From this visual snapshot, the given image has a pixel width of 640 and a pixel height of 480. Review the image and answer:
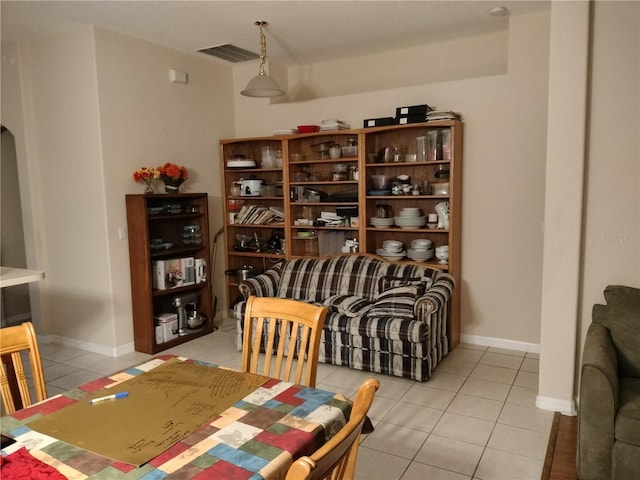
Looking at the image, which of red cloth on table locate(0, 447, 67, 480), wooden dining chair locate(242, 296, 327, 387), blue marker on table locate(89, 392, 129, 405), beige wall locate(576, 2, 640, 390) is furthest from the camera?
beige wall locate(576, 2, 640, 390)

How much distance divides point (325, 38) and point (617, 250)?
3.01 m

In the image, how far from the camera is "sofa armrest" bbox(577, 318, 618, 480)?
221 centimetres

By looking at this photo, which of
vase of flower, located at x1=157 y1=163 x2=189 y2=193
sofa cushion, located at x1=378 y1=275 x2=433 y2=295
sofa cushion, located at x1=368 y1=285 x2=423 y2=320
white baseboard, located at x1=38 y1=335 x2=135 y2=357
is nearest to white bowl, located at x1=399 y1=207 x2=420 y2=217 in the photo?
sofa cushion, located at x1=378 y1=275 x2=433 y2=295

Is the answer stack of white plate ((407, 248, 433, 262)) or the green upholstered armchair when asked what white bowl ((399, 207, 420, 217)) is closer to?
stack of white plate ((407, 248, 433, 262))

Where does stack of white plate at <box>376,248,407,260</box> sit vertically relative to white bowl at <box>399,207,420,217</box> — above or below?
below

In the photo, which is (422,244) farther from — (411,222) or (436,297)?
(436,297)

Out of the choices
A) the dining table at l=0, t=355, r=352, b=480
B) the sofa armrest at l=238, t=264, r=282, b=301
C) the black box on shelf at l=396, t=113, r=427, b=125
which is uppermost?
the black box on shelf at l=396, t=113, r=427, b=125

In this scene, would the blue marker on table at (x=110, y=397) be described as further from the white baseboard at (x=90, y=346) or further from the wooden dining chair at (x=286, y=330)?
the white baseboard at (x=90, y=346)

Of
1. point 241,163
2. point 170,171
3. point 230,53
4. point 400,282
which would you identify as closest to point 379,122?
point 400,282

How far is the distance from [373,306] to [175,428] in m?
2.72

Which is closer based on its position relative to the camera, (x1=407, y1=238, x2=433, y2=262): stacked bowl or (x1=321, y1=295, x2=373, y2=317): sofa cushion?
(x1=321, y1=295, x2=373, y2=317): sofa cushion

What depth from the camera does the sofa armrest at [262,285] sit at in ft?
14.5

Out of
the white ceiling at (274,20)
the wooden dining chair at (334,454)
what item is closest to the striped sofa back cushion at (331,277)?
the white ceiling at (274,20)

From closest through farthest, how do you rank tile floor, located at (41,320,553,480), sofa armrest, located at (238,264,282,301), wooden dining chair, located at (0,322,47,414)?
wooden dining chair, located at (0,322,47,414) < tile floor, located at (41,320,553,480) < sofa armrest, located at (238,264,282,301)
